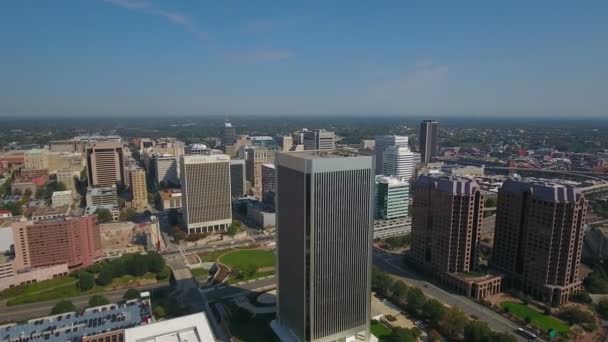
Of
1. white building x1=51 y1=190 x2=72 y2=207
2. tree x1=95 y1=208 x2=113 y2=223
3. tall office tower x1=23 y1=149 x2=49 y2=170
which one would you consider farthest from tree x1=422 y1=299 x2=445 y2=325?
tall office tower x1=23 y1=149 x2=49 y2=170

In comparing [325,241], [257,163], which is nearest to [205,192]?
[257,163]

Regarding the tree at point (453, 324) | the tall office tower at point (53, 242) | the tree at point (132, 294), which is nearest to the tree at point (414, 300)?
the tree at point (453, 324)

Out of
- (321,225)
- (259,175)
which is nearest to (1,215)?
(259,175)

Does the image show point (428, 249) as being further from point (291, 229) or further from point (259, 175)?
point (259, 175)

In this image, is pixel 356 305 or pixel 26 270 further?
pixel 26 270

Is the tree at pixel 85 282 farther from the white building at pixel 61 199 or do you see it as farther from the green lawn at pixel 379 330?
the white building at pixel 61 199

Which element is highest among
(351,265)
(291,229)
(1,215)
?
(291,229)

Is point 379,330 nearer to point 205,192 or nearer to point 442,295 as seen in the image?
point 442,295
